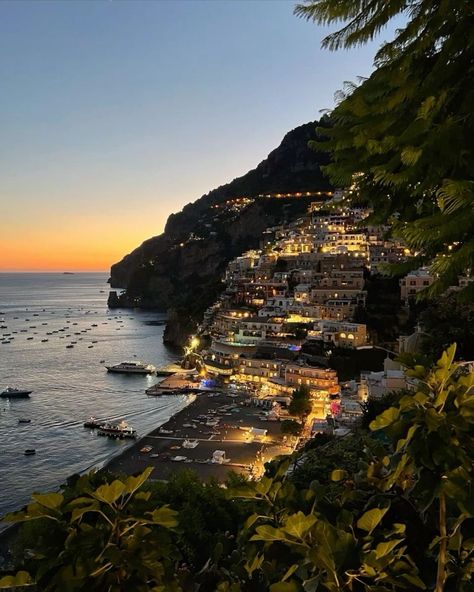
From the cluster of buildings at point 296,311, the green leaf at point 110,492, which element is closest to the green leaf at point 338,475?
the green leaf at point 110,492

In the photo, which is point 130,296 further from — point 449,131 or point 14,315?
point 449,131

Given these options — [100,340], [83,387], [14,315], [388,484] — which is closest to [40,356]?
[100,340]

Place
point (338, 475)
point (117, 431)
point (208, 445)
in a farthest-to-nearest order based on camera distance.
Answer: point (117, 431) → point (208, 445) → point (338, 475)

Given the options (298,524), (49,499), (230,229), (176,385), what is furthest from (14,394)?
(230,229)

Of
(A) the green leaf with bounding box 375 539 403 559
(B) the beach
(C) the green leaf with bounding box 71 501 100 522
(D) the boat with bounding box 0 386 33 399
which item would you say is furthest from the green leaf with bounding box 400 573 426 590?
(D) the boat with bounding box 0 386 33 399

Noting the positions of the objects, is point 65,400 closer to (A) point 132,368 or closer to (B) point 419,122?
(A) point 132,368

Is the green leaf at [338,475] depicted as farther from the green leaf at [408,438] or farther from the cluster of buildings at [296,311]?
the cluster of buildings at [296,311]
